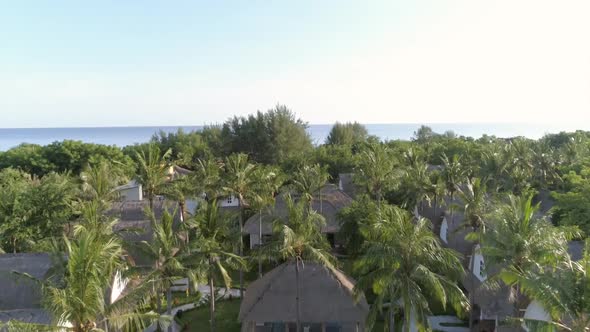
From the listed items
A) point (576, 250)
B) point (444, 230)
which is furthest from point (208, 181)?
point (576, 250)

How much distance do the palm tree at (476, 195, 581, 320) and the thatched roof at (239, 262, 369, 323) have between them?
23.2 feet

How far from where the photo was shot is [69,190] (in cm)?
3080

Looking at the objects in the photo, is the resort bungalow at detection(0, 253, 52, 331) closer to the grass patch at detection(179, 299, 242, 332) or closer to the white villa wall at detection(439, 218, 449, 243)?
the grass patch at detection(179, 299, 242, 332)

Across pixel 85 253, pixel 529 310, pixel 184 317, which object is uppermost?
pixel 85 253

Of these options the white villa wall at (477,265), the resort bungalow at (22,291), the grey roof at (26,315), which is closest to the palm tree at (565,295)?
the white villa wall at (477,265)

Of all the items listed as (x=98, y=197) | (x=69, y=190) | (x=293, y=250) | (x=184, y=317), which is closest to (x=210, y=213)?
(x=293, y=250)

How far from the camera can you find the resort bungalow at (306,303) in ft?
68.3

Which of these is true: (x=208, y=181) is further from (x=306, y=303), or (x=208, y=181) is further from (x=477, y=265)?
(x=477, y=265)

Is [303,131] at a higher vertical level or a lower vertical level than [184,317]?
higher

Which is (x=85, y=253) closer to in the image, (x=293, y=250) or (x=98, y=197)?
(x=293, y=250)

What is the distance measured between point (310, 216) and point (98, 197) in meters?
15.4

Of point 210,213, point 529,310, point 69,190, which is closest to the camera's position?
point 529,310

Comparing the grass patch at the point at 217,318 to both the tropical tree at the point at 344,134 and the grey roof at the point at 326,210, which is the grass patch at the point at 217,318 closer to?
the grey roof at the point at 326,210

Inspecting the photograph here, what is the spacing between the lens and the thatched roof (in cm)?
2084
